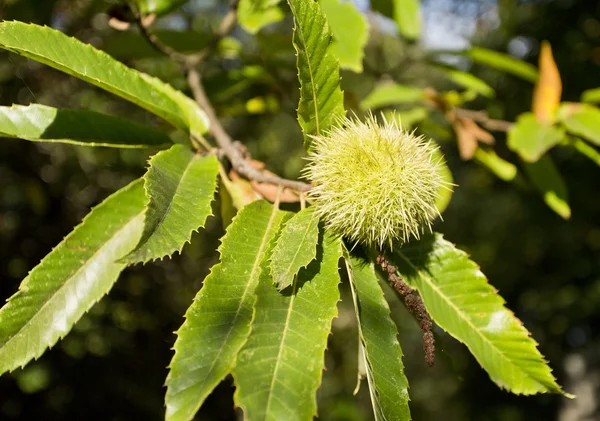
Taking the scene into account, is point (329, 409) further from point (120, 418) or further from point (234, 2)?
point (234, 2)

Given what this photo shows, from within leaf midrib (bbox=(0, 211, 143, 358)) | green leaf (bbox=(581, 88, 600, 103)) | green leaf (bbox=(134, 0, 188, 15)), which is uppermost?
green leaf (bbox=(581, 88, 600, 103))

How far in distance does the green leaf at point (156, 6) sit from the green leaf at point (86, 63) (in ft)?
1.08

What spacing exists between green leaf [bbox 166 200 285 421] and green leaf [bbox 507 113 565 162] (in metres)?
1.01

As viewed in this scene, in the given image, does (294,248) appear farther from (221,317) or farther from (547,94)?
(547,94)

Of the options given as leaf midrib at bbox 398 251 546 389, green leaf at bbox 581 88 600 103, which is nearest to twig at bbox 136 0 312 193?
leaf midrib at bbox 398 251 546 389

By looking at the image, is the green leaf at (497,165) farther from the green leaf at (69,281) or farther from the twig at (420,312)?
the green leaf at (69,281)

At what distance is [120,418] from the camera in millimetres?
3121

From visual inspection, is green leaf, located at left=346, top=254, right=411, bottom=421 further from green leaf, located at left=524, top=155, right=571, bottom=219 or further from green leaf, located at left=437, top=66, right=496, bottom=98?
green leaf, located at left=437, top=66, right=496, bottom=98

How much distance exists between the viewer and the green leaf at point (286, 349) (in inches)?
27.8

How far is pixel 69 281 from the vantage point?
98 cm

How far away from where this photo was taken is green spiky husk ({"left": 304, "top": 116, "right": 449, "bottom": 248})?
894 millimetres

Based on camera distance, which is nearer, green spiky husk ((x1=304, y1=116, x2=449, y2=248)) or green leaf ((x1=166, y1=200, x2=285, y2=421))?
green leaf ((x1=166, y1=200, x2=285, y2=421))

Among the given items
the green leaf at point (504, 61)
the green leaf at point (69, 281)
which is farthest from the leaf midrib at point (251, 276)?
the green leaf at point (504, 61)

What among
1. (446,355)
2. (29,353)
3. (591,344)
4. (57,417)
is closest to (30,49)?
(29,353)
